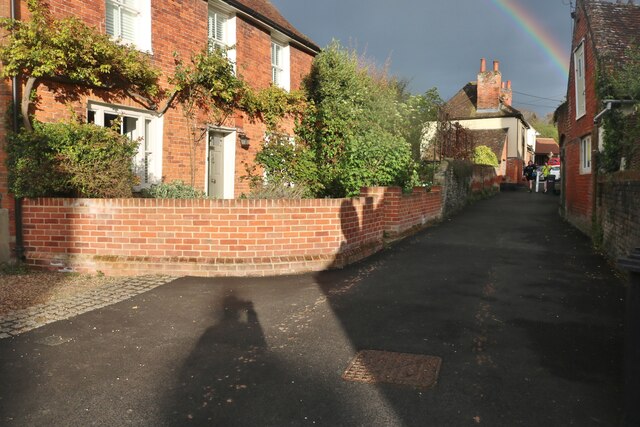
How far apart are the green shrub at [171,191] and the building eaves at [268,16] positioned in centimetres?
500

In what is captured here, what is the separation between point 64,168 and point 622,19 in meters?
13.8

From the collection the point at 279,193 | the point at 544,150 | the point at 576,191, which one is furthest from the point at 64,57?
the point at 544,150

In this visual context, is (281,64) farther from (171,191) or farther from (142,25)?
(171,191)

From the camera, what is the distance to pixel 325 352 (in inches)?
159

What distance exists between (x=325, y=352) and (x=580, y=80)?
1319 cm

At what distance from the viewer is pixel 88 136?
7727 millimetres

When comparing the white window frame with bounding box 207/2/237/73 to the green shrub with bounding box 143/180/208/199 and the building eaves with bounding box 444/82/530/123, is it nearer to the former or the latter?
the green shrub with bounding box 143/180/208/199

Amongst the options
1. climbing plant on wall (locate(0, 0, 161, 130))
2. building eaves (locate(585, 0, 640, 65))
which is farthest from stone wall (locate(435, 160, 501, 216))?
A: climbing plant on wall (locate(0, 0, 161, 130))

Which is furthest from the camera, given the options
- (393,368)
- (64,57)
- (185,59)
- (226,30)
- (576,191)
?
(576,191)

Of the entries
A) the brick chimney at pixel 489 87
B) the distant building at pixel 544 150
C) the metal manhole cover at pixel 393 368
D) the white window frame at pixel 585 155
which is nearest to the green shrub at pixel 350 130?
the white window frame at pixel 585 155

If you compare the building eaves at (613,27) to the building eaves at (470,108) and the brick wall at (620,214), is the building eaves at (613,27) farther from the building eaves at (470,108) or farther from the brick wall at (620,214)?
the building eaves at (470,108)

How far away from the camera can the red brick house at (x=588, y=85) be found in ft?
36.9

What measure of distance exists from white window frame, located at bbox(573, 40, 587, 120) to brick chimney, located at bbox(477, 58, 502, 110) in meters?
28.1

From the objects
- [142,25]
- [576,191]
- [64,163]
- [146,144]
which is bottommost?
[576,191]
